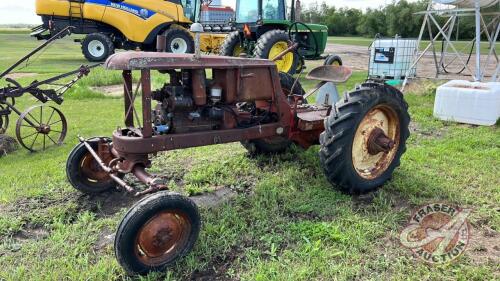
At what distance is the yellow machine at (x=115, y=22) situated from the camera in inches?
595

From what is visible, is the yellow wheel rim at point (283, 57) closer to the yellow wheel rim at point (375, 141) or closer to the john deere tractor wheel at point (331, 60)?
the john deere tractor wheel at point (331, 60)

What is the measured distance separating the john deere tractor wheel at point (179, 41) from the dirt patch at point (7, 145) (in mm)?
9939

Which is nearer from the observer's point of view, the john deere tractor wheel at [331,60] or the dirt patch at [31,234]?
the dirt patch at [31,234]

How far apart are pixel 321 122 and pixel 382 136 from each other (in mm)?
651

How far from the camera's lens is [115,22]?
15.4 meters

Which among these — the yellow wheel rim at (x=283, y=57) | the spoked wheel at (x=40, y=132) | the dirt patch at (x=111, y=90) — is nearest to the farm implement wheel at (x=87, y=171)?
the spoked wheel at (x=40, y=132)

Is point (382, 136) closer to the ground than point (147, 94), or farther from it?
closer to the ground

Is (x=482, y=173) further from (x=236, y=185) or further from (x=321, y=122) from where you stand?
(x=236, y=185)

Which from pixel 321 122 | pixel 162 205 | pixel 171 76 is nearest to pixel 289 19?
pixel 321 122

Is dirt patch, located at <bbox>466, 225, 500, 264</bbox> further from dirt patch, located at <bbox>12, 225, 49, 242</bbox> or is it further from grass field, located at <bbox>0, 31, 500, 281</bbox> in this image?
dirt patch, located at <bbox>12, 225, 49, 242</bbox>

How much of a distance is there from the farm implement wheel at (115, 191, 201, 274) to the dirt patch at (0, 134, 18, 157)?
3.97m

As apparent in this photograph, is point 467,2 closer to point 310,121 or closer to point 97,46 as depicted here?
point 310,121

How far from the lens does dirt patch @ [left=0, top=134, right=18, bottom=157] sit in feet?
19.4

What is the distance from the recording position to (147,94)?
3.37m
